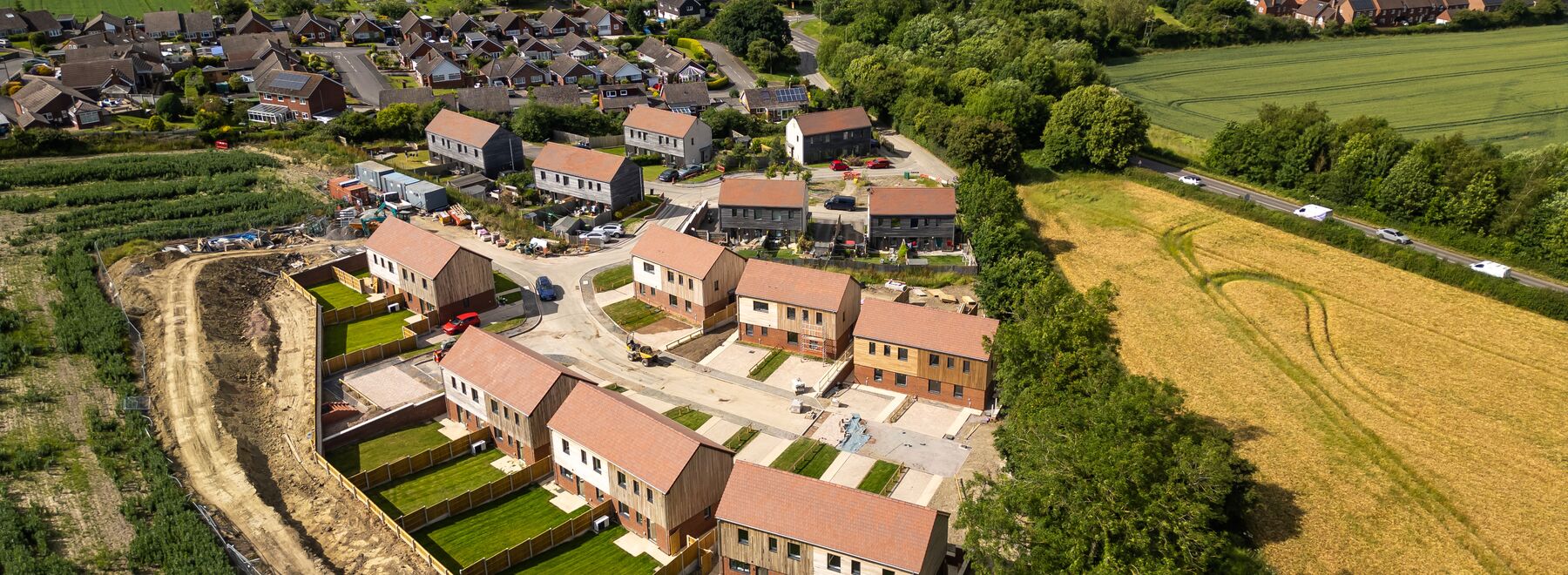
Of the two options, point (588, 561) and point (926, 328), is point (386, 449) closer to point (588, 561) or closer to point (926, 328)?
point (588, 561)

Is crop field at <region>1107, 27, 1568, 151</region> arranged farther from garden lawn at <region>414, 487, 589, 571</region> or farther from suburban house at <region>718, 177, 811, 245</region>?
garden lawn at <region>414, 487, 589, 571</region>

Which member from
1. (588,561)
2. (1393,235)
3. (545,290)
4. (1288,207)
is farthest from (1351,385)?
(545,290)

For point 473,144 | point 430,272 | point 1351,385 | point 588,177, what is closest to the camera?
point 1351,385

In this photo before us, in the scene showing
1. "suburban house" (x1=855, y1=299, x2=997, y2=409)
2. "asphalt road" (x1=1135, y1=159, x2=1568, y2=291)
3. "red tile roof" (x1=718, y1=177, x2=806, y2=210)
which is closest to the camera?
"suburban house" (x1=855, y1=299, x2=997, y2=409)

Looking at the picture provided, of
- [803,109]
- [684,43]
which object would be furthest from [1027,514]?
[684,43]

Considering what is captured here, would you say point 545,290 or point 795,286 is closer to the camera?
point 795,286

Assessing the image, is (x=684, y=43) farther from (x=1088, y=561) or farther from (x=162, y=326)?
(x=1088, y=561)

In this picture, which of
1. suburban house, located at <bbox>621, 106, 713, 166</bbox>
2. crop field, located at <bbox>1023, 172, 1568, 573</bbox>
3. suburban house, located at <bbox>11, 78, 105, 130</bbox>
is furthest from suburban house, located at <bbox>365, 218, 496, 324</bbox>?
suburban house, located at <bbox>11, 78, 105, 130</bbox>
